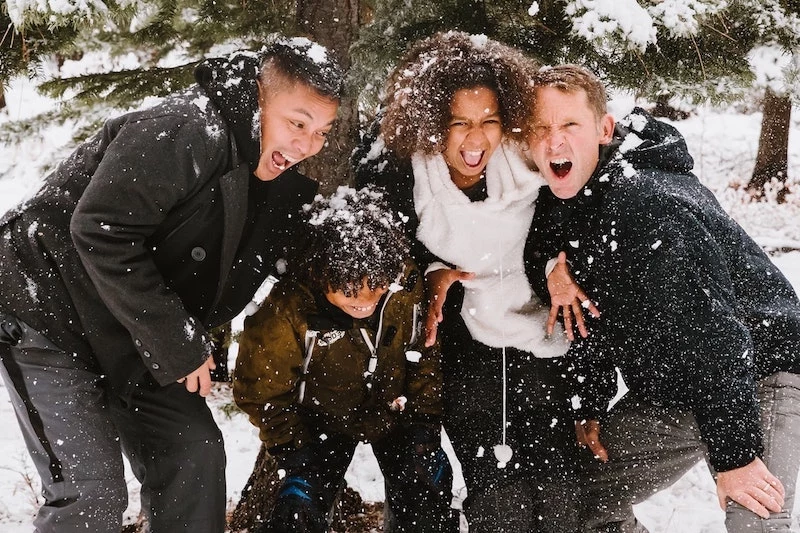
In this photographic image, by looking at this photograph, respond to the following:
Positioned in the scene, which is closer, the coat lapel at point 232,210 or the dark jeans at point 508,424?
the coat lapel at point 232,210

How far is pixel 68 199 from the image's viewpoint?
99.3 inches

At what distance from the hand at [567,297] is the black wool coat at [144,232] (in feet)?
4.59

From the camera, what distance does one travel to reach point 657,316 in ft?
9.26

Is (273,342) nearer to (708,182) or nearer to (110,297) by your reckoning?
(110,297)

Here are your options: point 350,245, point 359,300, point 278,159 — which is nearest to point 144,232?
point 278,159

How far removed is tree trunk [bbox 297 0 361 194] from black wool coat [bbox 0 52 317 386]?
919 mm

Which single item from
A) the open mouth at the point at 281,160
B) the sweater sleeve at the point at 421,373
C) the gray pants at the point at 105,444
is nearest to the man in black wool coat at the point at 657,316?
the sweater sleeve at the point at 421,373

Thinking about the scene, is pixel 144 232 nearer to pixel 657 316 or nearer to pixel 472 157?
pixel 472 157

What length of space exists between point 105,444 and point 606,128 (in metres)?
2.43

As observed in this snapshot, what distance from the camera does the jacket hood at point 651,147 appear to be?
2959 millimetres

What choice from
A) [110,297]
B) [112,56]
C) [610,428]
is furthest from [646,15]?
[112,56]

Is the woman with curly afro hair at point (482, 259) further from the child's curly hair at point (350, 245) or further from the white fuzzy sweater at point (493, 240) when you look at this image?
the child's curly hair at point (350, 245)

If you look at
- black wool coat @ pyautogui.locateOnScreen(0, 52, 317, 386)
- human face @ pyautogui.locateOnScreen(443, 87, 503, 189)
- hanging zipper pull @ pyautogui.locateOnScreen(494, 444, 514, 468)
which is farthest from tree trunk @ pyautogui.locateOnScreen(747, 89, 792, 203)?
black wool coat @ pyautogui.locateOnScreen(0, 52, 317, 386)

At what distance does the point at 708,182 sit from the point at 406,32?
11.1m
